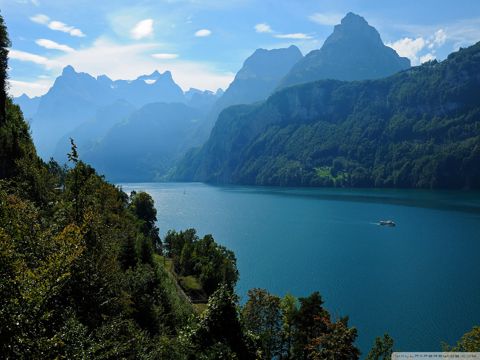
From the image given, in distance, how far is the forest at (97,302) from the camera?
13492 mm

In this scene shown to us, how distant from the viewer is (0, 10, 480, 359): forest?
13.5 m

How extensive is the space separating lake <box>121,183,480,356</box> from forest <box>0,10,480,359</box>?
1736 cm

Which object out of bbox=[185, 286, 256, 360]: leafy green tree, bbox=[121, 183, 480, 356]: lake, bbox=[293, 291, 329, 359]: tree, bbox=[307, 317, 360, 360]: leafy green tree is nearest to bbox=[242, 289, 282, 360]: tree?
bbox=[293, 291, 329, 359]: tree

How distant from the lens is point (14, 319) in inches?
479

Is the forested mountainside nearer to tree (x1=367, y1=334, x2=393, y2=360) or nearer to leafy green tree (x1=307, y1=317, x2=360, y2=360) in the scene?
leafy green tree (x1=307, y1=317, x2=360, y2=360)

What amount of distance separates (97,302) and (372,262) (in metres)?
83.5

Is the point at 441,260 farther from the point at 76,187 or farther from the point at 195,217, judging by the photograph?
the point at 195,217

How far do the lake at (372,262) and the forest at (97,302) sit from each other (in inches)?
683

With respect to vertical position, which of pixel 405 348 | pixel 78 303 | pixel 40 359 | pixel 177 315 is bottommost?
pixel 405 348

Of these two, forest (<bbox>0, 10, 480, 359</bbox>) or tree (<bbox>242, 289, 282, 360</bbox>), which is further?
tree (<bbox>242, 289, 282, 360</bbox>)

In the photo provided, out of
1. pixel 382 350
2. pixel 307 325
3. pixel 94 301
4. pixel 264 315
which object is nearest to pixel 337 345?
pixel 382 350

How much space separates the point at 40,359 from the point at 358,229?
133979 mm

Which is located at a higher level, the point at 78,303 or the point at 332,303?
the point at 78,303

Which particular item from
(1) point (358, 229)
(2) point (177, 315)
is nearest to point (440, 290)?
(2) point (177, 315)
